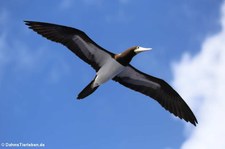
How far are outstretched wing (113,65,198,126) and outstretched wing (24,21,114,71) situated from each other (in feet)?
5.52

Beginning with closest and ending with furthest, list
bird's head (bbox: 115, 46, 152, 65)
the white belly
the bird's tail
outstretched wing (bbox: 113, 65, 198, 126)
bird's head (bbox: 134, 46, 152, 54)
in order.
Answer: the bird's tail < bird's head (bbox: 134, 46, 152, 54) < bird's head (bbox: 115, 46, 152, 65) < the white belly < outstretched wing (bbox: 113, 65, 198, 126)

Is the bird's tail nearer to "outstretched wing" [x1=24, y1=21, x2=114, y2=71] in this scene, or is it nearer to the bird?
the bird

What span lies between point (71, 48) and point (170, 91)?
5.25 metres

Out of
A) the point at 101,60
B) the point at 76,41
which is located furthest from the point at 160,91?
the point at 76,41

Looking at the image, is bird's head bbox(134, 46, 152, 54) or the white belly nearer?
bird's head bbox(134, 46, 152, 54)

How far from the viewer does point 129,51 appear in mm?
20312

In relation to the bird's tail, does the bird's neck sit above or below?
above

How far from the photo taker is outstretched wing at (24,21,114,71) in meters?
20.3

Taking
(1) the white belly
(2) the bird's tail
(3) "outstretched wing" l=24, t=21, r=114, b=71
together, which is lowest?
(2) the bird's tail

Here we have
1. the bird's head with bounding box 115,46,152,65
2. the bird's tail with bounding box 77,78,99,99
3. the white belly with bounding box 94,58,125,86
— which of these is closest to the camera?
the bird's tail with bounding box 77,78,99,99

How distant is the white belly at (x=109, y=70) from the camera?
67.1 ft

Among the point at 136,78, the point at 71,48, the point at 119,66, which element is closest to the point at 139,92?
the point at 136,78

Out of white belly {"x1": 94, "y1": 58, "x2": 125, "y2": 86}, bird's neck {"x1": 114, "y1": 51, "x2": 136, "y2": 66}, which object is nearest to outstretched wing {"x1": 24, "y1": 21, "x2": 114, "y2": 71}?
white belly {"x1": 94, "y1": 58, "x2": 125, "y2": 86}

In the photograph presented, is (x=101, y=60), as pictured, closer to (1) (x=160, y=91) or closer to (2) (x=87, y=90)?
(2) (x=87, y=90)
